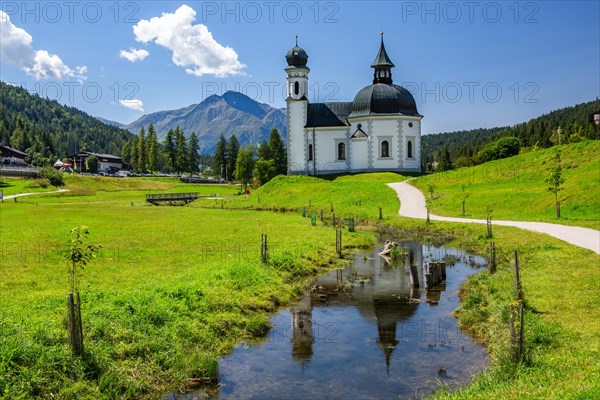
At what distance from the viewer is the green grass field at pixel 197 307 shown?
1102 centimetres

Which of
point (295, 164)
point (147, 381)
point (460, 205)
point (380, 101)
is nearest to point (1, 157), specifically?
point (295, 164)

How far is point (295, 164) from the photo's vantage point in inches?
3226

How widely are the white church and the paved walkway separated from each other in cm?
2215

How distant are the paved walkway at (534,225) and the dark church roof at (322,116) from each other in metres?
26.3

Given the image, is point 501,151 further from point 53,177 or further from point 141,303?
point 141,303

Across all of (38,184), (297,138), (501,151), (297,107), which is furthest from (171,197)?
(501,151)

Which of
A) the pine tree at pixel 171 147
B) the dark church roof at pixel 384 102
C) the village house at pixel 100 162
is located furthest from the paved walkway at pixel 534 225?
the village house at pixel 100 162

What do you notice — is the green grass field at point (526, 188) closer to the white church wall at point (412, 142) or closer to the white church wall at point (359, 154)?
the white church wall at point (412, 142)

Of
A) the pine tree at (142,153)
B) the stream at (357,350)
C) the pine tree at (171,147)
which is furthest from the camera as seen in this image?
the pine tree at (142,153)

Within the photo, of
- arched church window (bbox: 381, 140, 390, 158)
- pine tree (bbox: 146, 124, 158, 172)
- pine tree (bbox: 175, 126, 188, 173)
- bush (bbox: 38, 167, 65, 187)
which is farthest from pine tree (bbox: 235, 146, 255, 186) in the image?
pine tree (bbox: 146, 124, 158, 172)

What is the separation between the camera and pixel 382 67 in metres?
84.1

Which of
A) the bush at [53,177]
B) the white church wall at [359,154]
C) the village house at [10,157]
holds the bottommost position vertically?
the bush at [53,177]

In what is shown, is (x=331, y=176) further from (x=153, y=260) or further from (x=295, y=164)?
(x=153, y=260)

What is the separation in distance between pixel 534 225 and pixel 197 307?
24620mm
